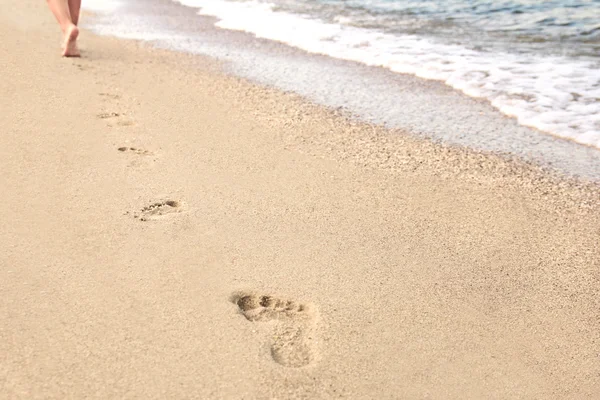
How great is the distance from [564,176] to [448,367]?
156 cm

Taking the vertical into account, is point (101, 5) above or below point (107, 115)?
above

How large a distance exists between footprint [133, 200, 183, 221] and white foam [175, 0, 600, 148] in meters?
2.09

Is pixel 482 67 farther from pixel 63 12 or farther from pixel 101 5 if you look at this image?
pixel 101 5

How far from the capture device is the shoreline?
11.2ft

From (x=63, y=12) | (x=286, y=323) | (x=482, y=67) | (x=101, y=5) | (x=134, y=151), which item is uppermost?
(x=63, y=12)

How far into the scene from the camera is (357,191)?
285cm

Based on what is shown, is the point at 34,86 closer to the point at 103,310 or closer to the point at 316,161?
the point at 316,161

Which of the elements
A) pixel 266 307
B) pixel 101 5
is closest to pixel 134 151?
pixel 266 307

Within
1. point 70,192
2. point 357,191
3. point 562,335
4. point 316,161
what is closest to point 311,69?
point 316,161

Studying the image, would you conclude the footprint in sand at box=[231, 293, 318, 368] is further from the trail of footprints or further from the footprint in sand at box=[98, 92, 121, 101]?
the footprint in sand at box=[98, 92, 121, 101]

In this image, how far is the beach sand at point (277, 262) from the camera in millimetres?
1777

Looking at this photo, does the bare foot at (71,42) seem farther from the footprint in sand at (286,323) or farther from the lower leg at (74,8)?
the footprint in sand at (286,323)

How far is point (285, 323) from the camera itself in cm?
196

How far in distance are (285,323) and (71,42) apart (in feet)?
10.5
